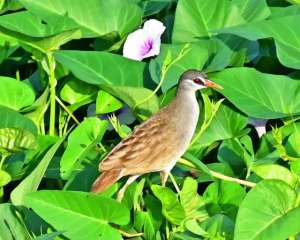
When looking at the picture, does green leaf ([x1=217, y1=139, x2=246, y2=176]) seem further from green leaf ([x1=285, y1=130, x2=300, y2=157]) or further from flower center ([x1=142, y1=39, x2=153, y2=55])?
flower center ([x1=142, y1=39, x2=153, y2=55])

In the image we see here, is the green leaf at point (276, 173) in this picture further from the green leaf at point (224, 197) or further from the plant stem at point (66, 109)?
the plant stem at point (66, 109)

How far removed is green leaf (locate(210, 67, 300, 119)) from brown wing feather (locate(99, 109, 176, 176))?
27cm

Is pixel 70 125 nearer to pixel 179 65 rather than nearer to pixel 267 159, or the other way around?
pixel 179 65

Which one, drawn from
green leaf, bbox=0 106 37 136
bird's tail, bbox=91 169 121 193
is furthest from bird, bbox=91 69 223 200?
green leaf, bbox=0 106 37 136

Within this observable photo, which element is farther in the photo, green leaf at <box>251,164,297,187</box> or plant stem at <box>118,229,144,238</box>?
plant stem at <box>118,229,144,238</box>

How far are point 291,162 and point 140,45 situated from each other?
0.84 meters

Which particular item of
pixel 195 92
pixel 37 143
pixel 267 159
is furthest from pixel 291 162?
pixel 37 143

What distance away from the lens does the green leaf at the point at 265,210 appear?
3.61 meters

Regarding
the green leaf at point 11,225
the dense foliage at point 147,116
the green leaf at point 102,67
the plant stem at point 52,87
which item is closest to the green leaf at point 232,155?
the dense foliage at point 147,116

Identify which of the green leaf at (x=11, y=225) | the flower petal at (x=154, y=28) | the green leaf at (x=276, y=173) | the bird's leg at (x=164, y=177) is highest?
the flower petal at (x=154, y=28)

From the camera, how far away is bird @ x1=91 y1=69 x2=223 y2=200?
13.0ft

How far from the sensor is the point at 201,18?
4.58 metres

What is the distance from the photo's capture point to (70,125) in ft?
15.1

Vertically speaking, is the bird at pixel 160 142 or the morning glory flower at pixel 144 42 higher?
the morning glory flower at pixel 144 42
